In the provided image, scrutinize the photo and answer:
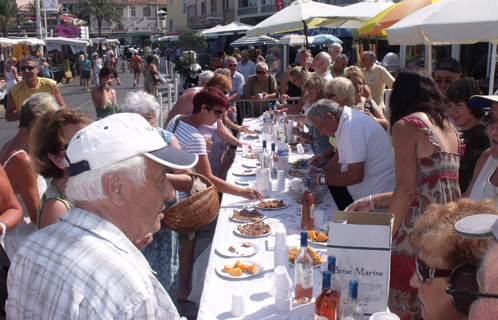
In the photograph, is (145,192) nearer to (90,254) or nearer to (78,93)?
(90,254)

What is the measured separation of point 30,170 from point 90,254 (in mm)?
1994

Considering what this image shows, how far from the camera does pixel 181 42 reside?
90.7 ft

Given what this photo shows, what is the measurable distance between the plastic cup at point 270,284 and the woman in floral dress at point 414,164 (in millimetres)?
860

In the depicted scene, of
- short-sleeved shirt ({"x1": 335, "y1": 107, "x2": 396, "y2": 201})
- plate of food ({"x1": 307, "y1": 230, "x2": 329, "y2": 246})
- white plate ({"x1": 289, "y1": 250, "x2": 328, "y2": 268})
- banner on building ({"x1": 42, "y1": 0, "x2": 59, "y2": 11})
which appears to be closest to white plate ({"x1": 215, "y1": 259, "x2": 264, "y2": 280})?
white plate ({"x1": 289, "y1": 250, "x2": 328, "y2": 268})

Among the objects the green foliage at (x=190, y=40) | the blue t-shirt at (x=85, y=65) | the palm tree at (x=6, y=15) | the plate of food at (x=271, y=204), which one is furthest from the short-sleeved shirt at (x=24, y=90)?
the palm tree at (x=6, y=15)

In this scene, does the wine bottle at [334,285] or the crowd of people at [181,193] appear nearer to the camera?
the crowd of people at [181,193]

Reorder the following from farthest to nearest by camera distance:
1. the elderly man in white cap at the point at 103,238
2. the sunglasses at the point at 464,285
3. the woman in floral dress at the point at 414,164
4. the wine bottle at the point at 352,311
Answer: the woman in floral dress at the point at 414,164, the wine bottle at the point at 352,311, the elderly man in white cap at the point at 103,238, the sunglasses at the point at 464,285

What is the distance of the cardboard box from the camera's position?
1.77 m

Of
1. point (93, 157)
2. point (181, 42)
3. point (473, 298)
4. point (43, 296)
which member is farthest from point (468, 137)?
point (181, 42)

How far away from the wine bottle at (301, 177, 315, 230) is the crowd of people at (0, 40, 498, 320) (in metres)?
0.36

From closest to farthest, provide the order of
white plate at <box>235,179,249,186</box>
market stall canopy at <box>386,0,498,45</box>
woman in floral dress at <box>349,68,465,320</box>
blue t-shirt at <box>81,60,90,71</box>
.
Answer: woman in floral dress at <box>349,68,465,320</box> < market stall canopy at <box>386,0,498,45</box> < white plate at <box>235,179,249,186</box> < blue t-shirt at <box>81,60,90,71</box>

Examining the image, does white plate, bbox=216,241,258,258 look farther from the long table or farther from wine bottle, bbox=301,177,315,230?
wine bottle, bbox=301,177,315,230

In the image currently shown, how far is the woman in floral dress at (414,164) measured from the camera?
245 centimetres

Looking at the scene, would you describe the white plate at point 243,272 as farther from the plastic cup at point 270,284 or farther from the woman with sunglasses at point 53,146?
the woman with sunglasses at point 53,146
